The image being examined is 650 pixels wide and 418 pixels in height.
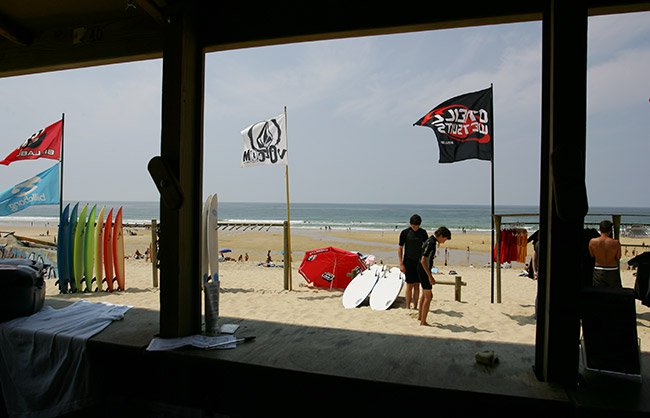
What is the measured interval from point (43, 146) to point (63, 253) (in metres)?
2.22

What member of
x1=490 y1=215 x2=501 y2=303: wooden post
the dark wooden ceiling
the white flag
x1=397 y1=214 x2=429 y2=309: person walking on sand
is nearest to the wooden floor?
the dark wooden ceiling

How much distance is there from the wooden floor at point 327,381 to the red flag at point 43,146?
21.3ft

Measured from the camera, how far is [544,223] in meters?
1.84

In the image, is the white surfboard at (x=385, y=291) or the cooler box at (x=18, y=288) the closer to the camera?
the cooler box at (x=18, y=288)

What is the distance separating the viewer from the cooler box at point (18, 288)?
2510 millimetres

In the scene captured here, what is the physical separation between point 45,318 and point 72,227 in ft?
16.9

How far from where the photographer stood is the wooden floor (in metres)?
1.70

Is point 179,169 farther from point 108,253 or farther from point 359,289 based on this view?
point 108,253

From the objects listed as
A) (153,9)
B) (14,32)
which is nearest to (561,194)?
(153,9)

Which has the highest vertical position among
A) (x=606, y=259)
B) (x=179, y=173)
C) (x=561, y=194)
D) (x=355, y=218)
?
(x=179, y=173)

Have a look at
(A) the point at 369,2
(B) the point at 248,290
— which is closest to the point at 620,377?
(A) the point at 369,2

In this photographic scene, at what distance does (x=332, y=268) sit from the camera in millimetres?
8227

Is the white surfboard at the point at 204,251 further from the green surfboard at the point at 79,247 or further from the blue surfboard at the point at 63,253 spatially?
the blue surfboard at the point at 63,253

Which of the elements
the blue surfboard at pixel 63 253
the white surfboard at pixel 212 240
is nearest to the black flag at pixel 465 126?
the white surfboard at pixel 212 240
